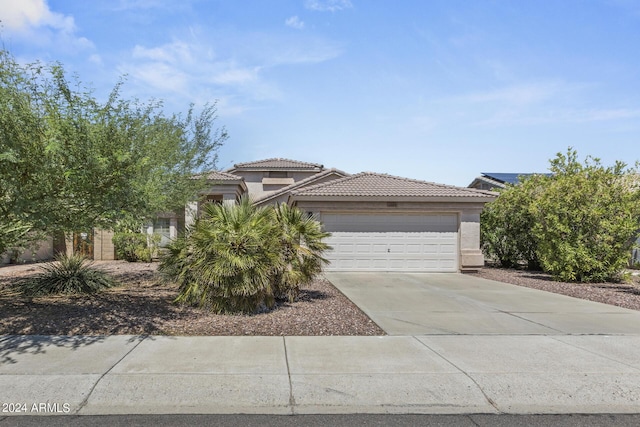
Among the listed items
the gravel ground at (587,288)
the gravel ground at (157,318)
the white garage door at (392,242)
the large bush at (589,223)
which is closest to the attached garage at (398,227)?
the white garage door at (392,242)

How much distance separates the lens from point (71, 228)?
7703mm

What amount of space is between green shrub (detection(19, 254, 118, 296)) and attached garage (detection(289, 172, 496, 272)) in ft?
24.5

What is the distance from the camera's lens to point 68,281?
35.0 ft

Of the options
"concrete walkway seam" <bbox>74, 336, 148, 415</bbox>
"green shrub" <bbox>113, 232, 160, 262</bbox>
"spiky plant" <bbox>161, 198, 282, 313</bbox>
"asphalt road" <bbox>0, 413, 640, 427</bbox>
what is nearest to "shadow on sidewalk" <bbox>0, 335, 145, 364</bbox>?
"concrete walkway seam" <bbox>74, 336, 148, 415</bbox>

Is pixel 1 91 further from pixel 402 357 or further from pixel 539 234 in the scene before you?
pixel 539 234

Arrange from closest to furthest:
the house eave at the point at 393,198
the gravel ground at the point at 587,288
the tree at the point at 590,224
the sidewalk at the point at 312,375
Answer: the sidewalk at the point at 312,375
the gravel ground at the point at 587,288
the tree at the point at 590,224
the house eave at the point at 393,198

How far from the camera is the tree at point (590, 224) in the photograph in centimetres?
1451

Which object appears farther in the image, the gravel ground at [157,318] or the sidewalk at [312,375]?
the gravel ground at [157,318]

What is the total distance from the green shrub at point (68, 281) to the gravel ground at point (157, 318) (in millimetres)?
444

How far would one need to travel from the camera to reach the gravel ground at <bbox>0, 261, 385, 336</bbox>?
7207 mm

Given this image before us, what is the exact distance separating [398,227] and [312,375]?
39.9ft

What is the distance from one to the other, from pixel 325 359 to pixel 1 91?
18.3 feet

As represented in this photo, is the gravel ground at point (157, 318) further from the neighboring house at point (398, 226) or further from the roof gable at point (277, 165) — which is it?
the roof gable at point (277, 165)

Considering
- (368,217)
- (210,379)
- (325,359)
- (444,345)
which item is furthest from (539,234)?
(210,379)
